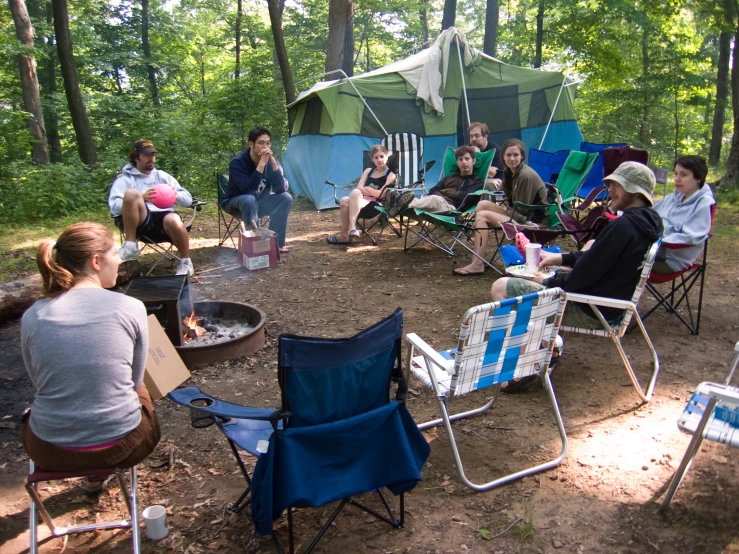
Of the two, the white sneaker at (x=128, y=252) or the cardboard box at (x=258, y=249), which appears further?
the cardboard box at (x=258, y=249)

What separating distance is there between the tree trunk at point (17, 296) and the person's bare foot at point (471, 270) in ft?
10.1

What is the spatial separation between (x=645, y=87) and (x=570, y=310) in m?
10.8

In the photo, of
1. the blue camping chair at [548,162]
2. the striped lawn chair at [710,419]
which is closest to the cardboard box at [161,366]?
the striped lawn chair at [710,419]

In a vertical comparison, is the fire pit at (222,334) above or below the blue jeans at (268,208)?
below

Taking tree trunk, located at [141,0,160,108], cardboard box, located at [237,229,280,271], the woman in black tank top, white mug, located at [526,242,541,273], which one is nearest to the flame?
cardboard box, located at [237,229,280,271]

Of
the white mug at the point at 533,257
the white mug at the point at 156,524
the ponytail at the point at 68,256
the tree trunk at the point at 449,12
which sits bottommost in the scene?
the white mug at the point at 156,524

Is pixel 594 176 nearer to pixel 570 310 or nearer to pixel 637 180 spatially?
pixel 637 180

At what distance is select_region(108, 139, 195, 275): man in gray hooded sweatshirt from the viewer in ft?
14.2

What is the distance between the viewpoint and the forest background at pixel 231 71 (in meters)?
8.14

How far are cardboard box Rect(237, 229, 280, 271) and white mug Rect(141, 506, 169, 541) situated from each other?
3.09m

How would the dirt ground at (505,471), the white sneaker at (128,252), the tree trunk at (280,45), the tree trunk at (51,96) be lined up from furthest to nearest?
the tree trunk at (51,96) < the tree trunk at (280,45) < the white sneaker at (128,252) < the dirt ground at (505,471)

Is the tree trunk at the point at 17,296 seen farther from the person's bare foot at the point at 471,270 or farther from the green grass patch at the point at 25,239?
the person's bare foot at the point at 471,270

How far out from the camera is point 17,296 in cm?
364

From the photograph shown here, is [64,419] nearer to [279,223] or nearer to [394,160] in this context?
[279,223]
